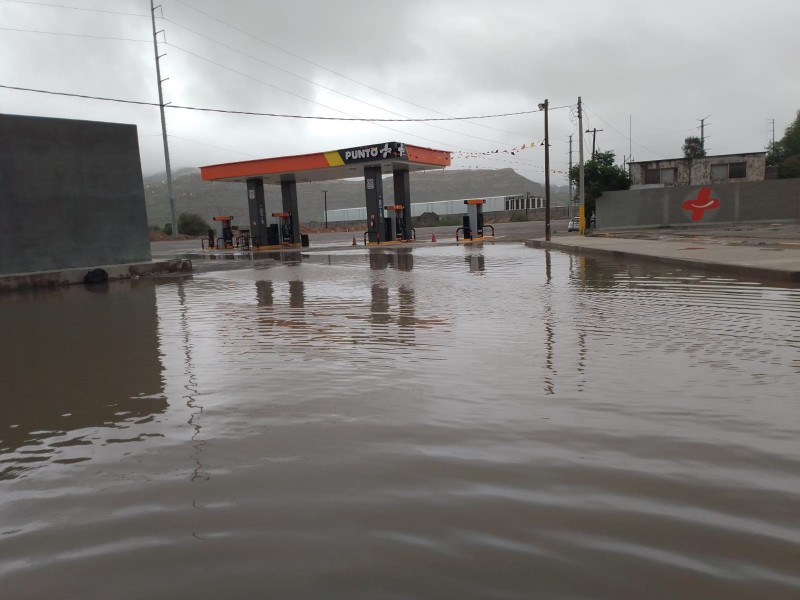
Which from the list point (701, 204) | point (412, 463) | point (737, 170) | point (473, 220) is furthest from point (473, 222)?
point (412, 463)

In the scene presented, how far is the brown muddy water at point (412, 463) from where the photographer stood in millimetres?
2389

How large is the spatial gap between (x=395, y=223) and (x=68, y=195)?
21774 mm

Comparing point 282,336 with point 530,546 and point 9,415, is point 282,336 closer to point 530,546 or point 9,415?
point 9,415

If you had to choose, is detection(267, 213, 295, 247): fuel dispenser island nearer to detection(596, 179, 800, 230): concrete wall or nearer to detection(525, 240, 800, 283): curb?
detection(596, 179, 800, 230): concrete wall

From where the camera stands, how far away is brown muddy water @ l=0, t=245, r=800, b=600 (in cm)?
239

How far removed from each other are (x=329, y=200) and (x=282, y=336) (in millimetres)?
183206

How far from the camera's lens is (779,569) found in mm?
2316

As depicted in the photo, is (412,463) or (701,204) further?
(701,204)

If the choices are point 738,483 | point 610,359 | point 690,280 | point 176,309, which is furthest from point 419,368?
point 690,280

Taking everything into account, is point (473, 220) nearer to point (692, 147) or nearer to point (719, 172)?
point (719, 172)

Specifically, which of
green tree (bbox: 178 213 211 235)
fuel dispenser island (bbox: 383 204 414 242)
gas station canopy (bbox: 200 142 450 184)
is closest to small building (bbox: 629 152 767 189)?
gas station canopy (bbox: 200 142 450 184)

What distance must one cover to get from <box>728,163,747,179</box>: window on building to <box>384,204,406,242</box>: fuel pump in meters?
27.6

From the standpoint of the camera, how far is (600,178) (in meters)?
45.5

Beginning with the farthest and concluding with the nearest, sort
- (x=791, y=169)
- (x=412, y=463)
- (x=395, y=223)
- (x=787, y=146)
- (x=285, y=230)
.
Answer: (x=787, y=146) → (x=791, y=169) → (x=285, y=230) → (x=395, y=223) → (x=412, y=463)
